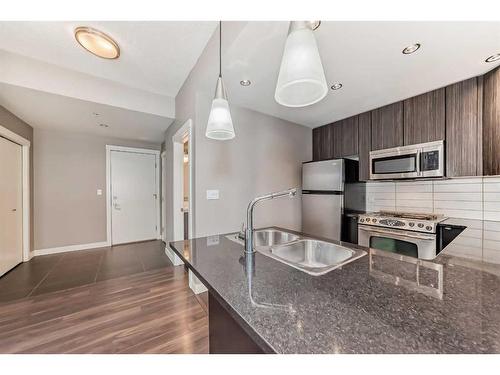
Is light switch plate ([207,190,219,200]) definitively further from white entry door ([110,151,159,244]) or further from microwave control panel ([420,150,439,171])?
white entry door ([110,151,159,244])

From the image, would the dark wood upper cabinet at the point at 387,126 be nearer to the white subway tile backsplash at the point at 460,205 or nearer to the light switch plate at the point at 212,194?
the white subway tile backsplash at the point at 460,205

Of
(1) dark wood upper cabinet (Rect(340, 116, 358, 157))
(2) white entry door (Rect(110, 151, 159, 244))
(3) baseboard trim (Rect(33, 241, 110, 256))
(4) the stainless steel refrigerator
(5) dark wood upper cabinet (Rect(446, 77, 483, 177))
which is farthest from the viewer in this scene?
(2) white entry door (Rect(110, 151, 159, 244))

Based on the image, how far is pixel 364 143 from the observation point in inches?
103

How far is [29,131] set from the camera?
10.6ft

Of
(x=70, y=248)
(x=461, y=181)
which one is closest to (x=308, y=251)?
(x=461, y=181)

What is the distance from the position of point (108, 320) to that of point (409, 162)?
3.37 meters

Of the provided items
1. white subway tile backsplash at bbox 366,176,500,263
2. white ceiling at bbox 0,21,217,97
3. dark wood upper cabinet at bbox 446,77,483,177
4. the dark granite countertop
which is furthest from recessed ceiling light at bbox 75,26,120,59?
dark wood upper cabinet at bbox 446,77,483,177

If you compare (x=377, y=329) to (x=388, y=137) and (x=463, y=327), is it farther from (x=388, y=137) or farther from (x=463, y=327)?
(x=388, y=137)

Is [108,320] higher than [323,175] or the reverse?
the reverse

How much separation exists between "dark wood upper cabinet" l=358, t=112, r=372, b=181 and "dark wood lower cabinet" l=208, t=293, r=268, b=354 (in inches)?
94.6

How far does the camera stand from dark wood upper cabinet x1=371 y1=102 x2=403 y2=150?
231cm

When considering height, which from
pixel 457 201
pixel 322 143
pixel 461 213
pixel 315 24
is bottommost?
pixel 461 213

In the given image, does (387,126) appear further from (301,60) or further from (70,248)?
(70,248)
